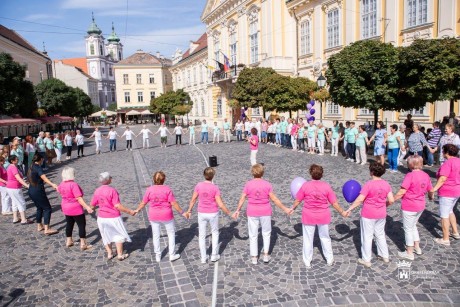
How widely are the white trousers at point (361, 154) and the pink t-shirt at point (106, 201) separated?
10.4 m

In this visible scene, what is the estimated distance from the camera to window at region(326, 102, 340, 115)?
25.2 metres

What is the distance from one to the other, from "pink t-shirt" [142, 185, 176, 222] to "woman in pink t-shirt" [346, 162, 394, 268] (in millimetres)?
2757

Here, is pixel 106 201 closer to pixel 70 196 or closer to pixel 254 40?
pixel 70 196

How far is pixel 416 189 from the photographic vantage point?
544 centimetres

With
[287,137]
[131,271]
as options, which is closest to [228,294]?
[131,271]

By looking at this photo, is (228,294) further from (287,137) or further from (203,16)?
(203,16)

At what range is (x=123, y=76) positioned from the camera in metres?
71.6

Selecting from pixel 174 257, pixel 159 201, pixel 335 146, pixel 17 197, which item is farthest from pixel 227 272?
pixel 335 146

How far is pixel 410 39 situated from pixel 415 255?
1661 centimetres

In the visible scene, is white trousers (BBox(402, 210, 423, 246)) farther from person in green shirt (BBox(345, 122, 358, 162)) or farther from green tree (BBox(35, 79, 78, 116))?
green tree (BBox(35, 79, 78, 116))

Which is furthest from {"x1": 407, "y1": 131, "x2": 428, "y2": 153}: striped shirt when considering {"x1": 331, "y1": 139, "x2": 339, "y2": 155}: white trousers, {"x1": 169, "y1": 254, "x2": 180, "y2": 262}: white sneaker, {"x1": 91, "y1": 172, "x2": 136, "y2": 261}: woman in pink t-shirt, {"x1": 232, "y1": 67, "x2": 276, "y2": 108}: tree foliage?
{"x1": 232, "y1": 67, "x2": 276, "y2": 108}: tree foliage

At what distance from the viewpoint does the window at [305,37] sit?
28172 millimetres

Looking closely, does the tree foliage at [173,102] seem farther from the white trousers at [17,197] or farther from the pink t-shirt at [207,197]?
the pink t-shirt at [207,197]

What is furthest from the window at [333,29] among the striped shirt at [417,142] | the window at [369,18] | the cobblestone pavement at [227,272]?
the cobblestone pavement at [227,272]
